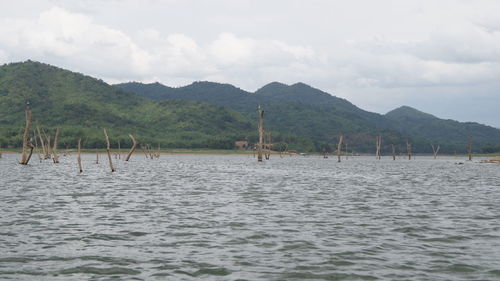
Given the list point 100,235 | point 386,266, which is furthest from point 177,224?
point 386,266

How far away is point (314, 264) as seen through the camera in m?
15.5

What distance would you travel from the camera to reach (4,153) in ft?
618

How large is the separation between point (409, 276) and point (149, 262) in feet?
23.4

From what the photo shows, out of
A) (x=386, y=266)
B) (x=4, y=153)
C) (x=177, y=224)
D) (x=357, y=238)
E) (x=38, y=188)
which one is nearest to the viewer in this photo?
(x=386, y=266)

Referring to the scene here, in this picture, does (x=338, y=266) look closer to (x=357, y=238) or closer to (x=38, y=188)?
(x=357, y=238)

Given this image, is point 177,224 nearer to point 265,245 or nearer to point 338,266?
point 265,245

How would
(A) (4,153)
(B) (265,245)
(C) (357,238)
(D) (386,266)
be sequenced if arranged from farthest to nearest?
(A) (4,153) → (C) (357,238) → (B) (265,245) → (D) (386,266)

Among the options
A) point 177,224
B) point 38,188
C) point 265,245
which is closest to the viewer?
point 265,245

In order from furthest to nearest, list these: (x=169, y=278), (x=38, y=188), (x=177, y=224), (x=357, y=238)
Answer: (x=38, y=188) < (x=177, y=224) < (x=357, y=238) < (x=169, y=278)

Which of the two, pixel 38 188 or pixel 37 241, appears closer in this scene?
pixel 37 241

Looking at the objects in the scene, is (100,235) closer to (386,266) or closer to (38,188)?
(386,266)

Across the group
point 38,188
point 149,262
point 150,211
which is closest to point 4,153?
point 38,188

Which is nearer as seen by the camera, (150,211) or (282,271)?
(282,271)

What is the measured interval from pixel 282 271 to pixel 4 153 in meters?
194
